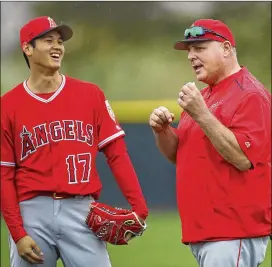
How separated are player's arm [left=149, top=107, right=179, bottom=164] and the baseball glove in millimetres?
317

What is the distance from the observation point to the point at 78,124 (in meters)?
Result: 3.29

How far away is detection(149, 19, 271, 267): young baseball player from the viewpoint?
2.99 m

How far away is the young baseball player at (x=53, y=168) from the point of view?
3236mm

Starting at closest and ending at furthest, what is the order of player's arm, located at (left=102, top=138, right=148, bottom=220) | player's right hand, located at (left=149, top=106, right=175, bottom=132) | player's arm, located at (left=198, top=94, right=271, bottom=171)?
player's arm, located at (left=198, top=94, right=271, bottom=171) < player's right hand, located at (left=149, top=106, right=175, bottom=132) < player's arm, located at (left=102, top=138, right=148, bottom=220)

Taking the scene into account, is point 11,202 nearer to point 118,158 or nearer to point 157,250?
point 118,158

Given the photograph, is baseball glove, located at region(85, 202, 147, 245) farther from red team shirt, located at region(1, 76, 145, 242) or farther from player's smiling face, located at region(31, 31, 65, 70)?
player's smiling face, located at region(31, 31, 65, 70)

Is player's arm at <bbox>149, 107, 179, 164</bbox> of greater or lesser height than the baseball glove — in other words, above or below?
above

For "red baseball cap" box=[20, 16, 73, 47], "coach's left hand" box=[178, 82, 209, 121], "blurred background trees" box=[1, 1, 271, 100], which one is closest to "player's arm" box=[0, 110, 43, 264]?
"red baseball cap" box=[20, 16, 73, 47]

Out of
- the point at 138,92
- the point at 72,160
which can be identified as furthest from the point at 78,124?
the point at 138,92

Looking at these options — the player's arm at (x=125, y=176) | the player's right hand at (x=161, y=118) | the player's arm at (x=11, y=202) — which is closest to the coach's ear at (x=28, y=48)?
the player's arm at (x=11, y=202)

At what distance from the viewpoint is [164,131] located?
3.26 meters

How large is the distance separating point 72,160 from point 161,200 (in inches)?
60.5

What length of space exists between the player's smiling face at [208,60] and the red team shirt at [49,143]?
0.46 metres

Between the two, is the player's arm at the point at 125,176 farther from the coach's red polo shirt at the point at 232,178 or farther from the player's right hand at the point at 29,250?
the player's right hand at the point at 29,250
